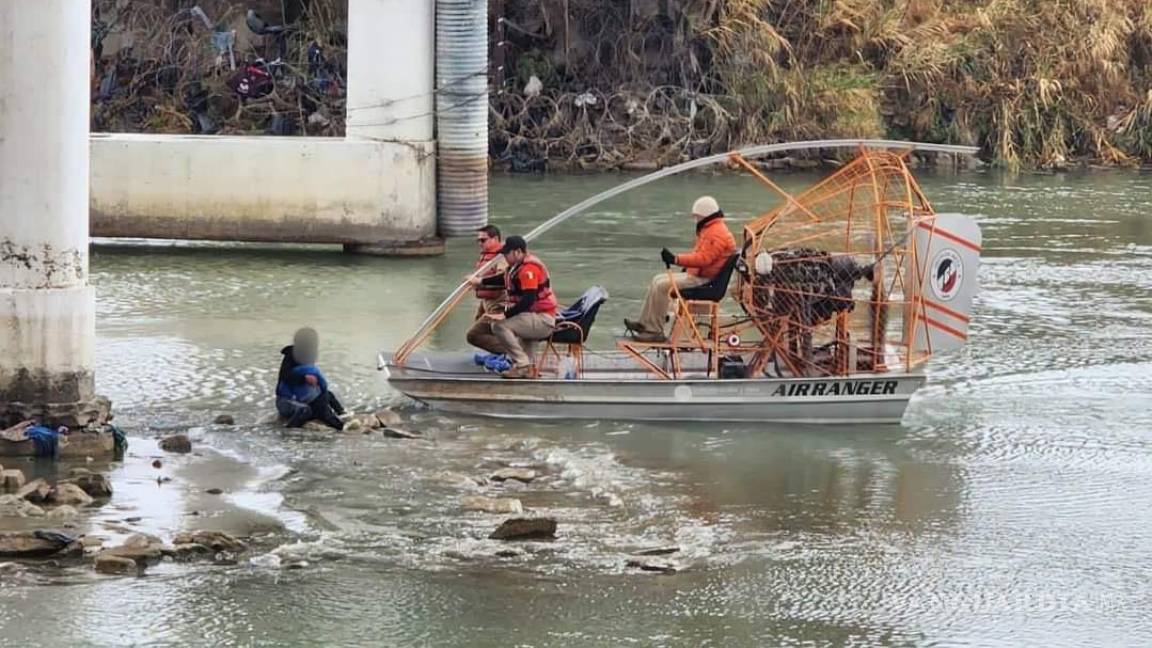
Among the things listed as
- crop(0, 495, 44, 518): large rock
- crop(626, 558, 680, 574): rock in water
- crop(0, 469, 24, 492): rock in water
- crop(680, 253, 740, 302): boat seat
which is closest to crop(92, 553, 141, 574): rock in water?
crop(0, 495, 44, 518): large rock

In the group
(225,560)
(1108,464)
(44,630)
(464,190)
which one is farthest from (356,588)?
(464,190)

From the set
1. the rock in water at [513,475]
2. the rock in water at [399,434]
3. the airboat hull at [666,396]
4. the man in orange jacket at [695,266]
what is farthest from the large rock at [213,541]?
the man in orange jacket at [695,266]

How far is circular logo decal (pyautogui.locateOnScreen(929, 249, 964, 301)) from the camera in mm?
15336

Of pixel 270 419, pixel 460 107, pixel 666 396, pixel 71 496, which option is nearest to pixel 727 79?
pixel 460 107

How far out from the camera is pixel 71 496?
12.7m

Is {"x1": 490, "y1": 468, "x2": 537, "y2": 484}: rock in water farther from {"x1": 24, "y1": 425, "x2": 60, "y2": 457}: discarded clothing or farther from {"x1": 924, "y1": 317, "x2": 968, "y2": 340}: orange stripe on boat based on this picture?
{"x1": 924, "y1": 317, "x2": 968, "y2": 340}: orange stripe on boat

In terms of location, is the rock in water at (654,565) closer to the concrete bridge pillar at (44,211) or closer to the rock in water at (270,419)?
the rock in water at (270,419)

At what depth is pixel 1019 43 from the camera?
127 ft

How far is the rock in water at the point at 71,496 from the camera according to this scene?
12.7 m

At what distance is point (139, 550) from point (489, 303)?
5108mm

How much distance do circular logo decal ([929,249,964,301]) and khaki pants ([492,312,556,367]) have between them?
9.80 feet

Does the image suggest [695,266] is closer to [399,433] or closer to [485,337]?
[485,337]

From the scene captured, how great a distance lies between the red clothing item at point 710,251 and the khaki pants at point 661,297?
0.11 m

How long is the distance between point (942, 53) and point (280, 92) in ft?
42.3
